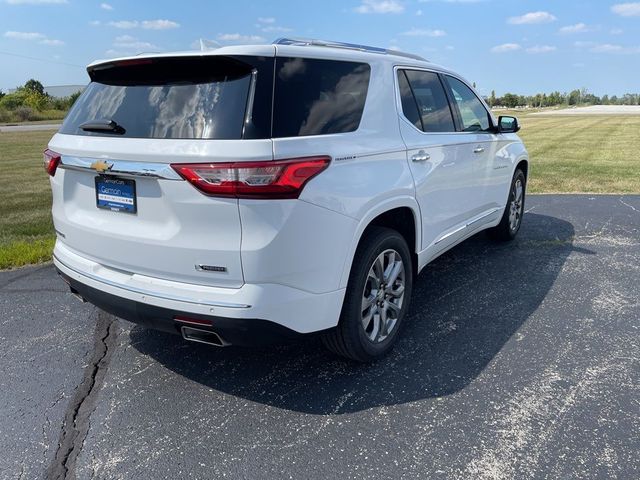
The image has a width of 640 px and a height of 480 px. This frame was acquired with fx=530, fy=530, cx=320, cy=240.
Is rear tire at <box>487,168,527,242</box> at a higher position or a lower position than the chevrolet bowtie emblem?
lower

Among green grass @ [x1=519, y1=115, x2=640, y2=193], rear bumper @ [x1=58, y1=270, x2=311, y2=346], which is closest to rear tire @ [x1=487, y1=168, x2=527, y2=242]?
green grass @ [x1=519, y1=115, x2=640, y2=193]

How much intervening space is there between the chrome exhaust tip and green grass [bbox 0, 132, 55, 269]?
361cm

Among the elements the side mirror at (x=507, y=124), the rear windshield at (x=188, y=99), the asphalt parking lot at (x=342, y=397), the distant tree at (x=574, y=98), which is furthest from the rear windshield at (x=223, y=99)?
the distant tree at (x=574, y=98)

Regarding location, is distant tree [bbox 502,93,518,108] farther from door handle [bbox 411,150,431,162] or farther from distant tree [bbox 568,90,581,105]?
door handle [bbox 411,150,431,162]

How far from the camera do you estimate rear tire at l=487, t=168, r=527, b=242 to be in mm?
5906

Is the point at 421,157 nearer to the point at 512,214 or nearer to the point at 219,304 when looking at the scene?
the point at 219,304

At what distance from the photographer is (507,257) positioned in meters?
5.64

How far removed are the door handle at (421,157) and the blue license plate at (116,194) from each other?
5.93ft

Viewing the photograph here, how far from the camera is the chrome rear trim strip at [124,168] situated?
2545 mm

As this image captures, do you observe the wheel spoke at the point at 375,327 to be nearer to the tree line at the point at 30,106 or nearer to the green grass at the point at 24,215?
the green grass at the point at 24,215

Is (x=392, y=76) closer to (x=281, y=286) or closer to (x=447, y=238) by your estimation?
(x=447, y=238)

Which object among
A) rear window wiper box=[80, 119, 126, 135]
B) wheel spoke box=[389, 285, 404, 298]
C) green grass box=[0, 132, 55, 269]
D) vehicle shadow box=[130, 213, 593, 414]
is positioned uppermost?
rear window wiper box=[80, 119, 126, 135]

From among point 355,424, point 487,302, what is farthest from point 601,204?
point 355,424

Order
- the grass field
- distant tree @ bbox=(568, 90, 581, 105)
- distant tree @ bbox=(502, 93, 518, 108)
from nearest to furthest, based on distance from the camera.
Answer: the grass field < distant tree @ bbox=(502, 93, 518, 108) < distant tree @ bbox=(568, 90, 581, 105)
